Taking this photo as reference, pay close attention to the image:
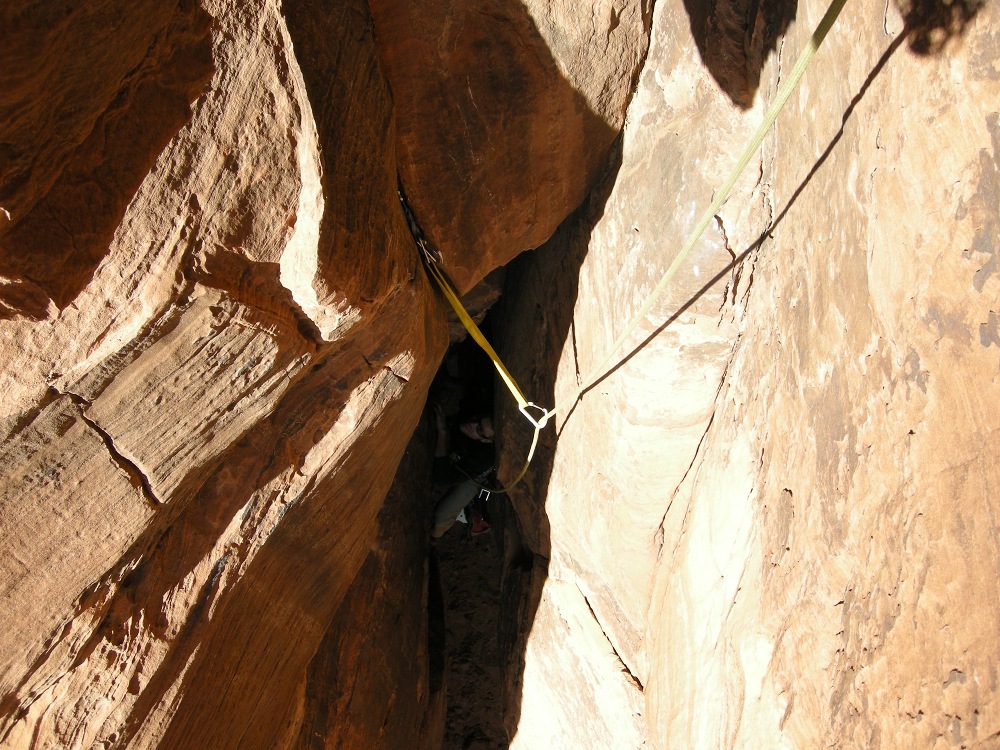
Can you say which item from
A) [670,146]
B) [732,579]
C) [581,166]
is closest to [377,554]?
[732,579]

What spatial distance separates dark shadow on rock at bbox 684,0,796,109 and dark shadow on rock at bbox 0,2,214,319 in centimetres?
185

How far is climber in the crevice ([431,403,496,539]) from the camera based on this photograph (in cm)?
490

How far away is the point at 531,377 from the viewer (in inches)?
154

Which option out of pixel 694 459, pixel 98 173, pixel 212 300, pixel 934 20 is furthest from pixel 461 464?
pixel 934 20

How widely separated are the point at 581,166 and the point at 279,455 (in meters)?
1.90

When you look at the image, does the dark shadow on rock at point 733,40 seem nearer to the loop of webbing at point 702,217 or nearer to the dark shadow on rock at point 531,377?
the loop of webbing at point 702,217

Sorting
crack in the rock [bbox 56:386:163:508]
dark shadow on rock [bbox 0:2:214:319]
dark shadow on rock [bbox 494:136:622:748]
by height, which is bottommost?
crack in the rock [bbox 56:386:163:508]

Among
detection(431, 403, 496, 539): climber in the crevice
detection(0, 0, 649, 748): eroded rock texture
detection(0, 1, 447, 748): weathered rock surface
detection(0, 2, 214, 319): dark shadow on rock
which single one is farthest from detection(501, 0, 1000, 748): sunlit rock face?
detection(0, 2, 214, 319): dark shadow on rock

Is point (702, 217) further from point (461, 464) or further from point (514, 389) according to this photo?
point (461, 464)

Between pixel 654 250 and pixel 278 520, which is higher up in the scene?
pixel 654 250

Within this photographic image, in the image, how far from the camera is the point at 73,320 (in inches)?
68.9

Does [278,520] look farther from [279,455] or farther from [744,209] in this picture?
[744,209]

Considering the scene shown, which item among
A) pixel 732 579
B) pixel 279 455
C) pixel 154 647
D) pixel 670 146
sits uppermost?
pixel 670 146

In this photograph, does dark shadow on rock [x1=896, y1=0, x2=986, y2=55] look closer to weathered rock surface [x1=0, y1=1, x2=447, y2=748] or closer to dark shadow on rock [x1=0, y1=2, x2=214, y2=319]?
weathered rock surface [x1=0, y1=1, x2=447, y2=748]
